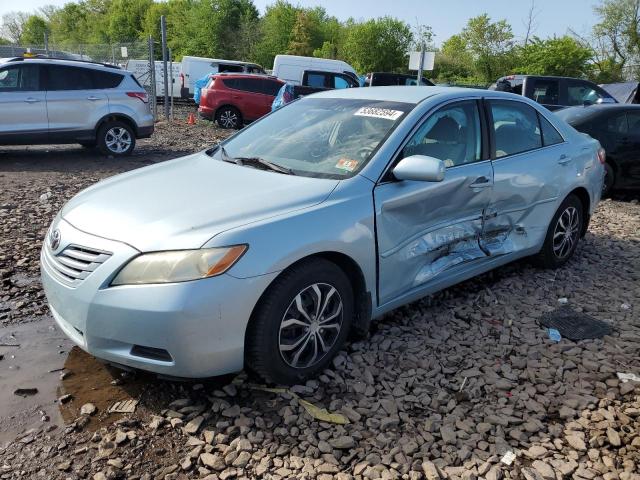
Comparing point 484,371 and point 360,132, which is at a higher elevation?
point 360,132

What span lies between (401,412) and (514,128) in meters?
2.65

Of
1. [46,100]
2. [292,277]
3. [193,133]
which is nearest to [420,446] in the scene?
[292,277]

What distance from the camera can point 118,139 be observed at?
34.3 feet

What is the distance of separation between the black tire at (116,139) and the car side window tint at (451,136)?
8.00 meters

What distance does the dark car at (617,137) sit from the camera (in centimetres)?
835

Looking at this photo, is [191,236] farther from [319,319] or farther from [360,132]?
[360,132]

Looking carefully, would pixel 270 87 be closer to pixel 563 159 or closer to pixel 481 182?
pixel 563 159

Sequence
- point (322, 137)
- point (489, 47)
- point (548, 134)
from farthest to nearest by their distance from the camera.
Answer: point (489, 47)
point (548, 134)
point (322, 137)

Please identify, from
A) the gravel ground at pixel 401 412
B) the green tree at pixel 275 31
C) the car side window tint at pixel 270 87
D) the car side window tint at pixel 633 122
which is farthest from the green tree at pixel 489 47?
the gravel ground at pixel 401 412

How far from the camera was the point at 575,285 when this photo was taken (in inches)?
189

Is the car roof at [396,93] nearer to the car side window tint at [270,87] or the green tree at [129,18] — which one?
the car side window tint at [270,87]

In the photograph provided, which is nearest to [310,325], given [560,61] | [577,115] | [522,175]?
[522,175]

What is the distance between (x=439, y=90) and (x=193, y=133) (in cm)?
1130

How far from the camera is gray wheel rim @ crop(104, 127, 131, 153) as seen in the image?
10.3 m
